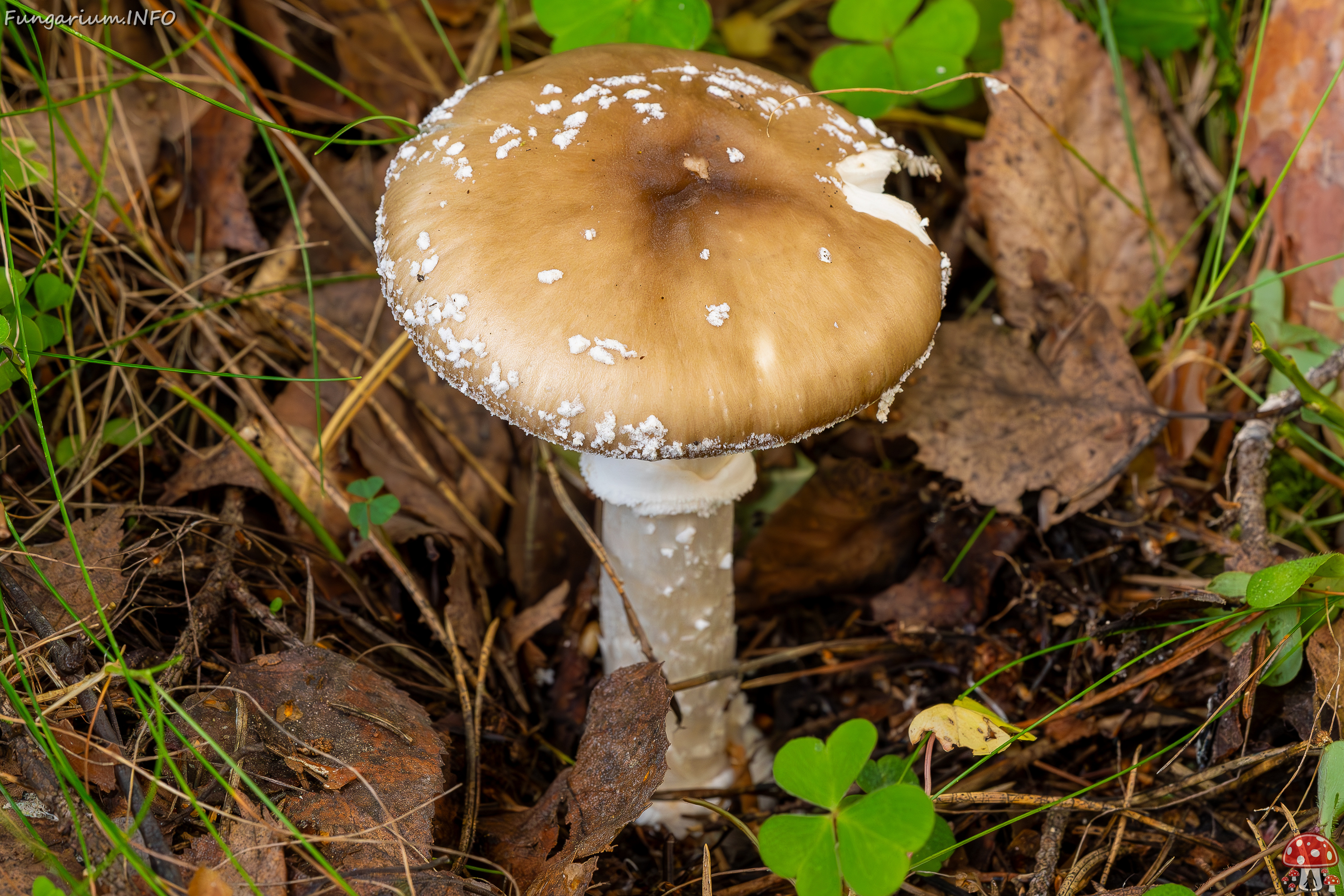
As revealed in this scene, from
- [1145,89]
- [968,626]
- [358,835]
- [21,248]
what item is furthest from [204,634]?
[1145,89]

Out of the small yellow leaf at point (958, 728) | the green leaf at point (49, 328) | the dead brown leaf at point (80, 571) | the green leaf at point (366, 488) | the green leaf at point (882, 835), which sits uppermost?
the green leaf at point (49, 328)

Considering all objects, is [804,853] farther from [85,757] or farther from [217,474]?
[217,474]

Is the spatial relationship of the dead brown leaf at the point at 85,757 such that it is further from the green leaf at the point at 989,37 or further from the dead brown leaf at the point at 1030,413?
the green leaf at the point at 989,37

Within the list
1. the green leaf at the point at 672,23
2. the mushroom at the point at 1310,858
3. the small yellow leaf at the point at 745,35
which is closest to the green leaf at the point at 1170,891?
the mushroom at the point at 1310,858

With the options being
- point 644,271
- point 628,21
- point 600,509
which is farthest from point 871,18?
point 600,509

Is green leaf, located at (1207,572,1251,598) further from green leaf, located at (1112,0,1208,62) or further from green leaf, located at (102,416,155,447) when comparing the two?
green leaf, located at (102,416,155,447)

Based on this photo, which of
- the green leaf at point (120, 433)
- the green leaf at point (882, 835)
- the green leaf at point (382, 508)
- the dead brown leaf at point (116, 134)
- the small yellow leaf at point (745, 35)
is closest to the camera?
the green leaf at point (882, 835)
